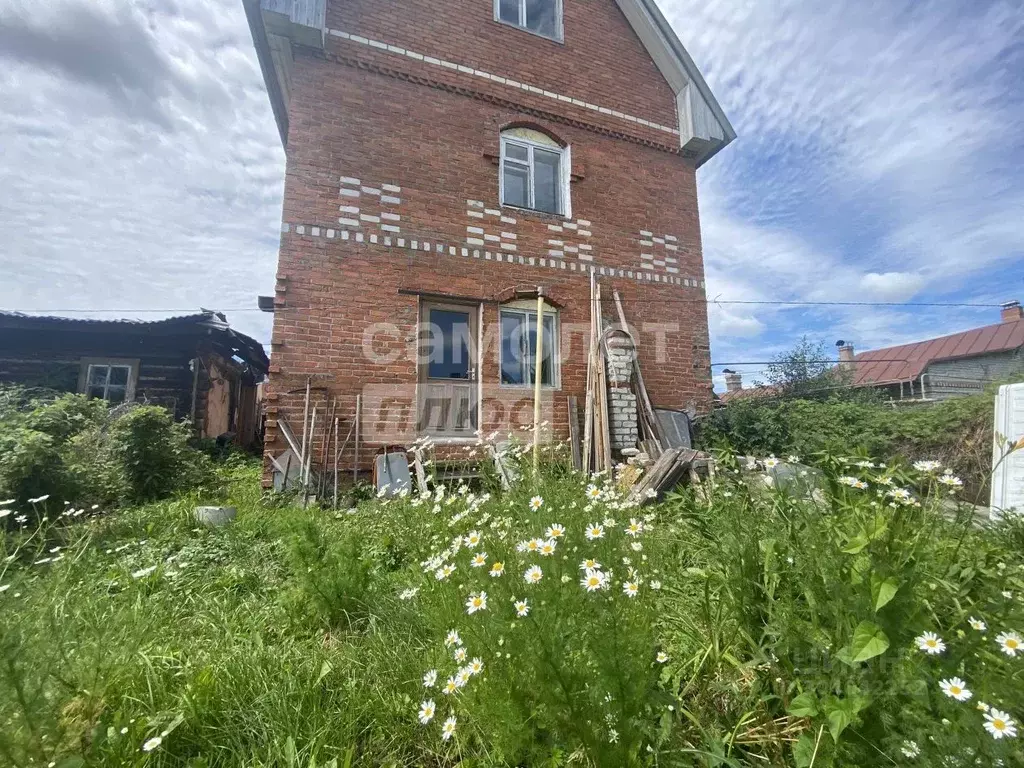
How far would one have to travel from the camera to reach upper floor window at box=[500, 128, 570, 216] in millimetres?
7391

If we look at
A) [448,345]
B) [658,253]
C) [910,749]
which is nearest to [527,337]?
[448,345]

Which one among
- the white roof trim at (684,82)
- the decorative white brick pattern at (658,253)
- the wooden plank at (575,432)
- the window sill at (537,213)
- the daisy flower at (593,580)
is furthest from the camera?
the white roof trim at (684,82)

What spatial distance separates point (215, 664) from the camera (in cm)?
174

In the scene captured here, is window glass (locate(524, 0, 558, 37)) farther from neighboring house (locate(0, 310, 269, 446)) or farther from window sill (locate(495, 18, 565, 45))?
neighboring house (locate(0, 310, 269, 446))

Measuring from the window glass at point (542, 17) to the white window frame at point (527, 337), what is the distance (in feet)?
16.2

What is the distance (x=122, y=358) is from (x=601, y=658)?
442 inches

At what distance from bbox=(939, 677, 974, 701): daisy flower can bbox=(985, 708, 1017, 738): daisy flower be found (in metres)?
0.04

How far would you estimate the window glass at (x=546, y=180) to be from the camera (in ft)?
24.9

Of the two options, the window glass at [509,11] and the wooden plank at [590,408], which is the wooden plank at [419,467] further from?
the window glass at [509,11]

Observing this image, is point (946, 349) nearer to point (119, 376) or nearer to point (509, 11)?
point (509, 11)

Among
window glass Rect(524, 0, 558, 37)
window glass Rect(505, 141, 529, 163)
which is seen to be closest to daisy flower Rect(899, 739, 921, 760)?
window glass Rect(505, 141, 529, 163)

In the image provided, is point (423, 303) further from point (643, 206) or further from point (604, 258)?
point (643, 206)

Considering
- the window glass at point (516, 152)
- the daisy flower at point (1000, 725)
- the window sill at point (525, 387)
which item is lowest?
the daisy flower at point (1000, 725)

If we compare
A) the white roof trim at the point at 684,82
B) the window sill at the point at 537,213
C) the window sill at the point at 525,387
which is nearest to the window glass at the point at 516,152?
the window sill at the point at 537,213
